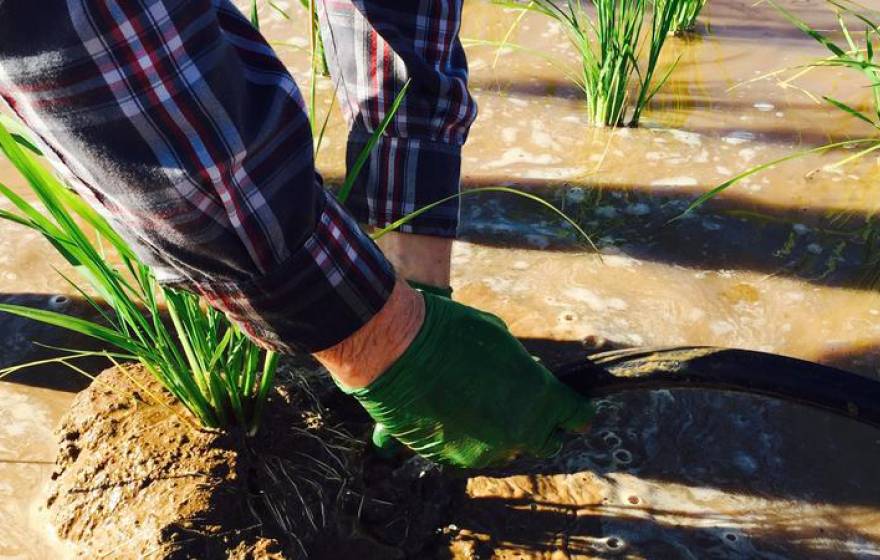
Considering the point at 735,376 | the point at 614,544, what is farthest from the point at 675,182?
the point at 614,544

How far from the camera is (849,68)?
2561 mm

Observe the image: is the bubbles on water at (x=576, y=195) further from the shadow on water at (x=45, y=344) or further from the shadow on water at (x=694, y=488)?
the shadow on water at (x=45, y=344)

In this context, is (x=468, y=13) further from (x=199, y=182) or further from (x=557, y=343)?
(x=199, y=182)

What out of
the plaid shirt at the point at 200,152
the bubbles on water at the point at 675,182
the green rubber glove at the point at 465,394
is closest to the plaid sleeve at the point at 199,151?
the plaid shirt at the point at 200,152

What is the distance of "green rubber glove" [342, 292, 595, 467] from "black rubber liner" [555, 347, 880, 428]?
73mm

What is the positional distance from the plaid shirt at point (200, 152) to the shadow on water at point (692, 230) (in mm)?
1059

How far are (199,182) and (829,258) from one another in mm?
1593

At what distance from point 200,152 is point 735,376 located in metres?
0.87

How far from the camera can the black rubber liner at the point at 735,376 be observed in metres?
1.21

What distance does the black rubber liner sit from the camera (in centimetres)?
121

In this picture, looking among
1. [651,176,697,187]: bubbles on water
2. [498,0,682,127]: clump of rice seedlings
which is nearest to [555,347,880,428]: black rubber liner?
[651,176,697,187]: bubbles on water

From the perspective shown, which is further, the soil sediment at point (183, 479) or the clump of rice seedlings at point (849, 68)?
the clump of rice seedlings at point (849, 68)

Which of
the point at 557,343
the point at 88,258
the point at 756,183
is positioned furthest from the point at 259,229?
the point at 756,183

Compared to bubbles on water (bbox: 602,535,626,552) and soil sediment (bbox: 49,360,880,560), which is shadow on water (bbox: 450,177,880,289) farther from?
bubbles on water (bbox: 602,535,626,552)
